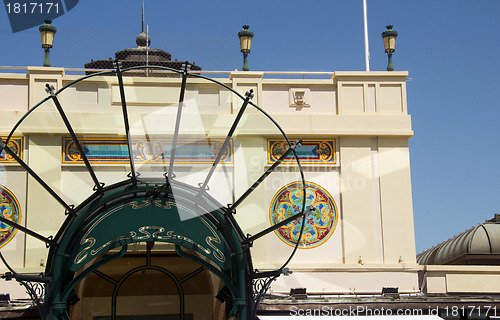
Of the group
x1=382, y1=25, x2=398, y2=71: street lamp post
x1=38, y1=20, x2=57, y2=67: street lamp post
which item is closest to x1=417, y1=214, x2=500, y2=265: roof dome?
x1=382, y1=25, x2=398, y2=71: street lamp post

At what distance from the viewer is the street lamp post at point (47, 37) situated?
20.2 meters

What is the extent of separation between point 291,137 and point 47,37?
6318 millimetres

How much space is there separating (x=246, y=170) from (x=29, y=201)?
4.92 meters

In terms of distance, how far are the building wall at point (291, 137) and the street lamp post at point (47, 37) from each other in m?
0.40

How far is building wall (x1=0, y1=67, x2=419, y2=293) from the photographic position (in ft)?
62.0

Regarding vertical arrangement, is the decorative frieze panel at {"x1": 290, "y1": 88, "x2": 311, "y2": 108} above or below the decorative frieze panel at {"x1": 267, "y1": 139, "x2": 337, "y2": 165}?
above

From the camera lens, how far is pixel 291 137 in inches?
792

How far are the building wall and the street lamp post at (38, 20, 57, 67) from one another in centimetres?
40

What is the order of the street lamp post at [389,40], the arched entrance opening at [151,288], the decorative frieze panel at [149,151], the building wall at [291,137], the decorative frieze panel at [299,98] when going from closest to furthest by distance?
the decorative frieze panel at [149,151] < the arched entrance opening at [151,288] < the building wall at [291,137] < the decorative frieze panel at [299,98] < the street lamp post at [389,40]

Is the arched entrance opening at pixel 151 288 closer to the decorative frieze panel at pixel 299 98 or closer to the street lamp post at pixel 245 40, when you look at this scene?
the decorative frieze panel at pixel 299 98

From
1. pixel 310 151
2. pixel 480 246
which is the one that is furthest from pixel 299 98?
pixel 480 246

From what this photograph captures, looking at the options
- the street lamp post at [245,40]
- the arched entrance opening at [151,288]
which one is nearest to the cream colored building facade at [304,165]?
the street lamp post at [245,40]

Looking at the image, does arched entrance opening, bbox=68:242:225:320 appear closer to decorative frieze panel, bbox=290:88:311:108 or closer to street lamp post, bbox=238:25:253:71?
decorative frieze panel, bbox=290:88:311:108

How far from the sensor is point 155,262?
19.0 meters
